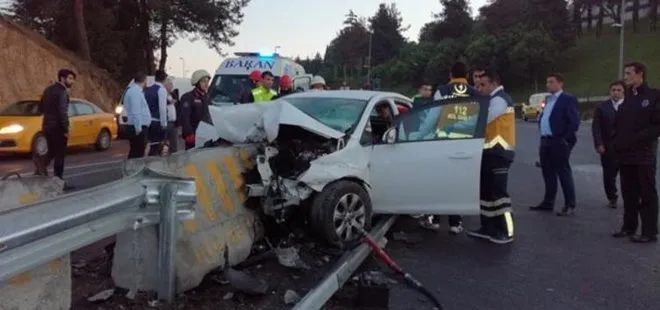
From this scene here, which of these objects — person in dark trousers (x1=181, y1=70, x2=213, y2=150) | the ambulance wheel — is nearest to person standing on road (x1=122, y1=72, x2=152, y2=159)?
person in dark trousers (x1=181, y1=70, x2=213, y2=150)

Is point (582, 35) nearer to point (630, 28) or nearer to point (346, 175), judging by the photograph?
point (630, 28)

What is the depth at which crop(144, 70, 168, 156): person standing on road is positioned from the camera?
31.8 ft

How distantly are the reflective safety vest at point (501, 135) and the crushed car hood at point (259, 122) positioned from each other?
1636 millimetres

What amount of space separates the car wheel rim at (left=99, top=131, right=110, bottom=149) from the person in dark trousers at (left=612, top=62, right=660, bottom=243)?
13.3m

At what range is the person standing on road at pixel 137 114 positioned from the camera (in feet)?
30.3

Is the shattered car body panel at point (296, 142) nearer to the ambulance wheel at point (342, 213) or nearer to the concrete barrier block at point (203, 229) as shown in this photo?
the ambulance wheel at point (342, 213)

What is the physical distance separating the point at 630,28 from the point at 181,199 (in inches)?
3558

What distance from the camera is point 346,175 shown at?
20.0ft

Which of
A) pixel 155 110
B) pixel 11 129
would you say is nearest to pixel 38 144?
pixel 11 129

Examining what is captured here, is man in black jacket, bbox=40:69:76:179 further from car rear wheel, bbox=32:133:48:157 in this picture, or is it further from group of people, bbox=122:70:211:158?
car rear wheel, bbox=32:133:48:157

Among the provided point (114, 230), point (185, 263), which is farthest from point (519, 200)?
point (114, 230)

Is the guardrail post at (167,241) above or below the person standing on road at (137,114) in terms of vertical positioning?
below

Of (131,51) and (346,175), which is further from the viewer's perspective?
(131,51)

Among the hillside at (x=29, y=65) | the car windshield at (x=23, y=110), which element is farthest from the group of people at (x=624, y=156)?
the hillside at (x=29, y=65)
